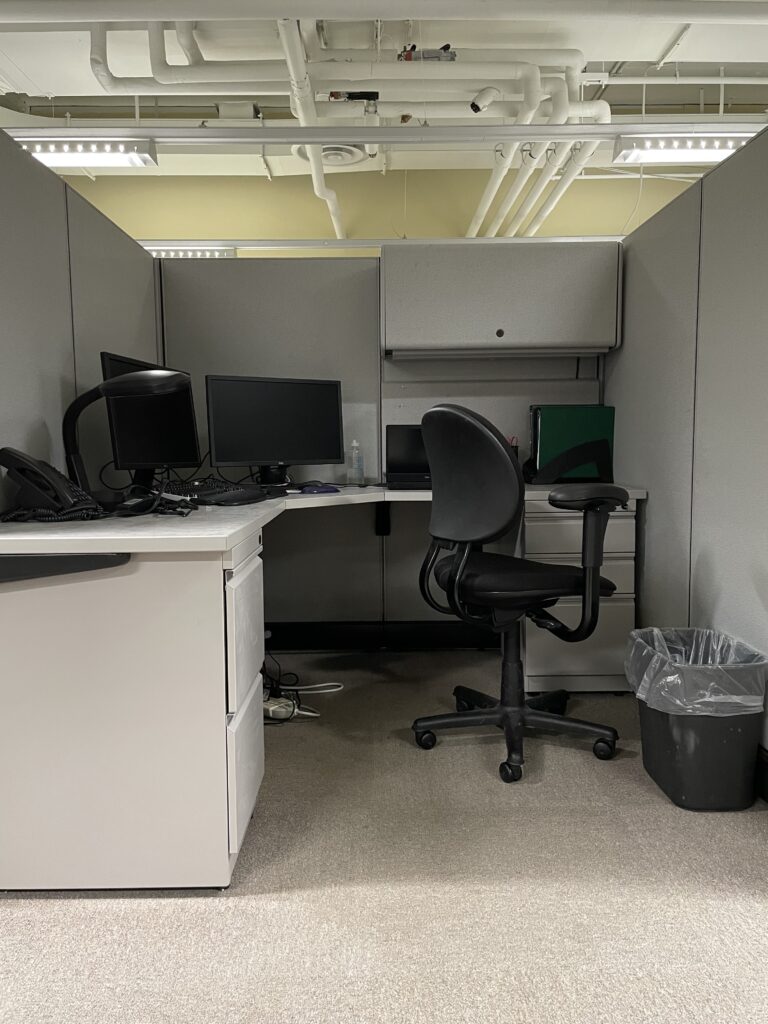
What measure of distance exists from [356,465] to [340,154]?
2321mm

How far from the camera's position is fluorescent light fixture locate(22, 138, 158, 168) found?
278 cm

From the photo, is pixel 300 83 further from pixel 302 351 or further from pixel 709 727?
pixel 709 727

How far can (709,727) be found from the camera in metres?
1.70

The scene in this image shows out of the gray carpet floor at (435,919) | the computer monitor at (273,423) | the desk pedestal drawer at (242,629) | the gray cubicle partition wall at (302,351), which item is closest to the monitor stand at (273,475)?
the computer monitor at (273,423)

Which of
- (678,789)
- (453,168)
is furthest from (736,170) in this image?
(453,168)

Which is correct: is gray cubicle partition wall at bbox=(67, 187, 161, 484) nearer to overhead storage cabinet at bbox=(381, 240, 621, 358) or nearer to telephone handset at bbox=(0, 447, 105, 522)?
telephone handset at bbox=(0, 447, 105, 522)

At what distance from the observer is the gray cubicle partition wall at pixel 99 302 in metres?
2.12

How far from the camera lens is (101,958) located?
1.23 meters

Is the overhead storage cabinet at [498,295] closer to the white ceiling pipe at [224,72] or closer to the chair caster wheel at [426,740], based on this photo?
the white ceiling pipe at [224,72]

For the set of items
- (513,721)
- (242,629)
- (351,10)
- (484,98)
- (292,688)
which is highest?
(484,98)

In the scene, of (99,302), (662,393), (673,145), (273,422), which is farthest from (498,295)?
(99,302)

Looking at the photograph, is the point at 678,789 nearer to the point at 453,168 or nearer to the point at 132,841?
the point at 132,841

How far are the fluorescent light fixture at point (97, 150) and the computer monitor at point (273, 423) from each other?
1.11 meters

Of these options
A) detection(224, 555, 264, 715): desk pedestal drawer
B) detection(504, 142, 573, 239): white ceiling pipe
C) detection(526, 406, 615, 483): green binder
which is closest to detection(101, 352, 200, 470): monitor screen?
detection(224, 555, 264, 715): desk pedestal drawer
